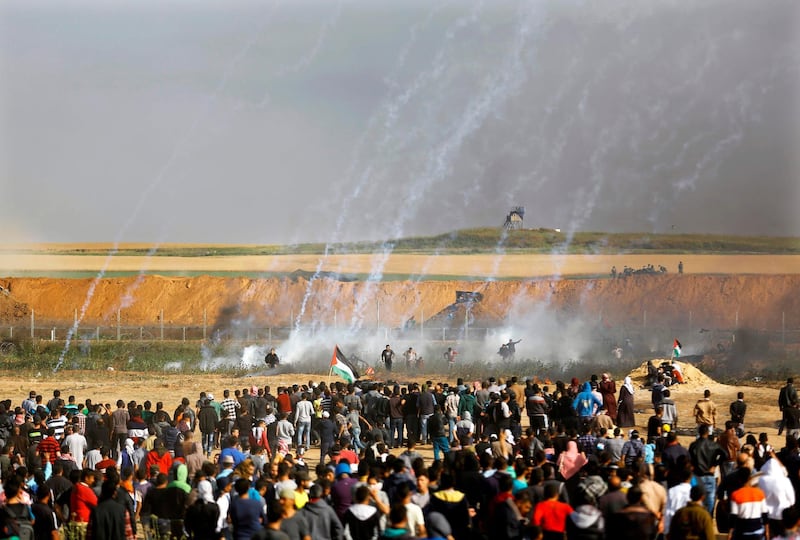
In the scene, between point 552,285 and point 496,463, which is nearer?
point 496,463

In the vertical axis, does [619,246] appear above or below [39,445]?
above

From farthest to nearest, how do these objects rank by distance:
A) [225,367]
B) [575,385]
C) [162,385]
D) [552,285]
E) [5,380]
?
[552,285], [225,367], [5,380], [162,385], [575,385]

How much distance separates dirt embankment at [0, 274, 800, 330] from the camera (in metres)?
75.6

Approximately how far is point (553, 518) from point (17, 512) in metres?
5.72

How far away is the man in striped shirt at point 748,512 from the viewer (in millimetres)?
12336

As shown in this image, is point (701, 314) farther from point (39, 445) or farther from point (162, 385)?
point (39, 445)

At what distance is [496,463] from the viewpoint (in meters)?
13.2

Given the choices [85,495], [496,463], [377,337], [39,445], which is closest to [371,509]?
[496,463]

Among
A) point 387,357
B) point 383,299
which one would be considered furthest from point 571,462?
point 383,299

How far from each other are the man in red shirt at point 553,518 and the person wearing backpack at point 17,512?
5.34 meters

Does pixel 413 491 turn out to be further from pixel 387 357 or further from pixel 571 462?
pixel 387 357

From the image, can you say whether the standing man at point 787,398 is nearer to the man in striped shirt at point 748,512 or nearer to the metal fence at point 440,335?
the man in striped shirt at point 748,512

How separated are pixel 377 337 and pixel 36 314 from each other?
34.8m

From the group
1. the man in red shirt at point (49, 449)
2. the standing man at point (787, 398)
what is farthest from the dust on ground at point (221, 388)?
the man in red shirt at point (49, 449)
